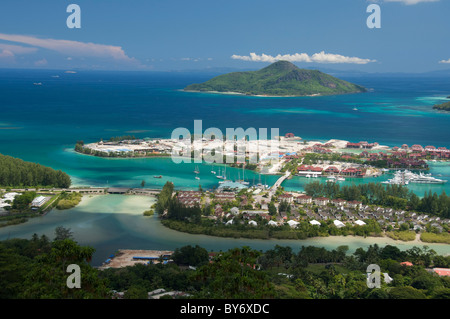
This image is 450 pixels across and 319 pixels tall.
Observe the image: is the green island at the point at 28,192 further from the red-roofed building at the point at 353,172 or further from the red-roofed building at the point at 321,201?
the red-roofed building at the point at 353,172

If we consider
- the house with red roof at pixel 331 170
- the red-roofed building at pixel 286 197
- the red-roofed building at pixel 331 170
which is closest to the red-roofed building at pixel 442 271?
the red-roofed building at pixel 286 197

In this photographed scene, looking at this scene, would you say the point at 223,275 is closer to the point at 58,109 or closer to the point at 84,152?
the point at 84,152

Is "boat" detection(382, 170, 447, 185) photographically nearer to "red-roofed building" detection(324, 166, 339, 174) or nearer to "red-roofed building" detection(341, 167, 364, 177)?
"red-roofed building" detection(341, 167, 364, 177)

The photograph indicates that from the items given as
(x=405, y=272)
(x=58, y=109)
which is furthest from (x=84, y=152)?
(x=58, y=109)

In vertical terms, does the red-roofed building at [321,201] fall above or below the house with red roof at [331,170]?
below

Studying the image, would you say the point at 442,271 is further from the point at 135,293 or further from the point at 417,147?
the point at 417,147

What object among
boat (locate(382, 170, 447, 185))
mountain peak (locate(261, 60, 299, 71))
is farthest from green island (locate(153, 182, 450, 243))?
mountain peak (locate(261, 60, 299, 71))
